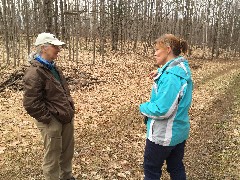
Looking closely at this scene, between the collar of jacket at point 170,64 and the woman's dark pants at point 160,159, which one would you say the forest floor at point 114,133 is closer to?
the woman's dark pants at point 160,159

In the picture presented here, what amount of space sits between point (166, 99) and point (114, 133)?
459cm

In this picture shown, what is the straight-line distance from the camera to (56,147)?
4332 mm

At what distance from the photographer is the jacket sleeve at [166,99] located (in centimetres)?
311

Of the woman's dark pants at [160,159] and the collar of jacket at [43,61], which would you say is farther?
the collar of jacket at [43,61]

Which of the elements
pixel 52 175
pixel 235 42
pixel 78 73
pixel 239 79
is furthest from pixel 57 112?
pixel 235 42

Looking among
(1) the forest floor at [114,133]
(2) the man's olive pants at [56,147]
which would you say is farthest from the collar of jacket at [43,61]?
(1) the forest floor at [114,133]

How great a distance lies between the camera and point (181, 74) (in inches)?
126

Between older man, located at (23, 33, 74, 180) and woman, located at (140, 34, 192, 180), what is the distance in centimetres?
146

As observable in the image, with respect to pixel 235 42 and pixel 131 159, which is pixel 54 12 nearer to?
pixel 131 159

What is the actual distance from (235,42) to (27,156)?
119 feet

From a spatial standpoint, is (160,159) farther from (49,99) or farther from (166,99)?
(49,99)

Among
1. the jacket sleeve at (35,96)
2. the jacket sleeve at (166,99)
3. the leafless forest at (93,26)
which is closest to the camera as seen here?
the jacket sleeve at (166,99)

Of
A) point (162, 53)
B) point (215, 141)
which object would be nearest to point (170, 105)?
point (162, 53)

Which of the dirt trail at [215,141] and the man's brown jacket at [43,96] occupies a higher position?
the man's brown jacket at [43,96]
